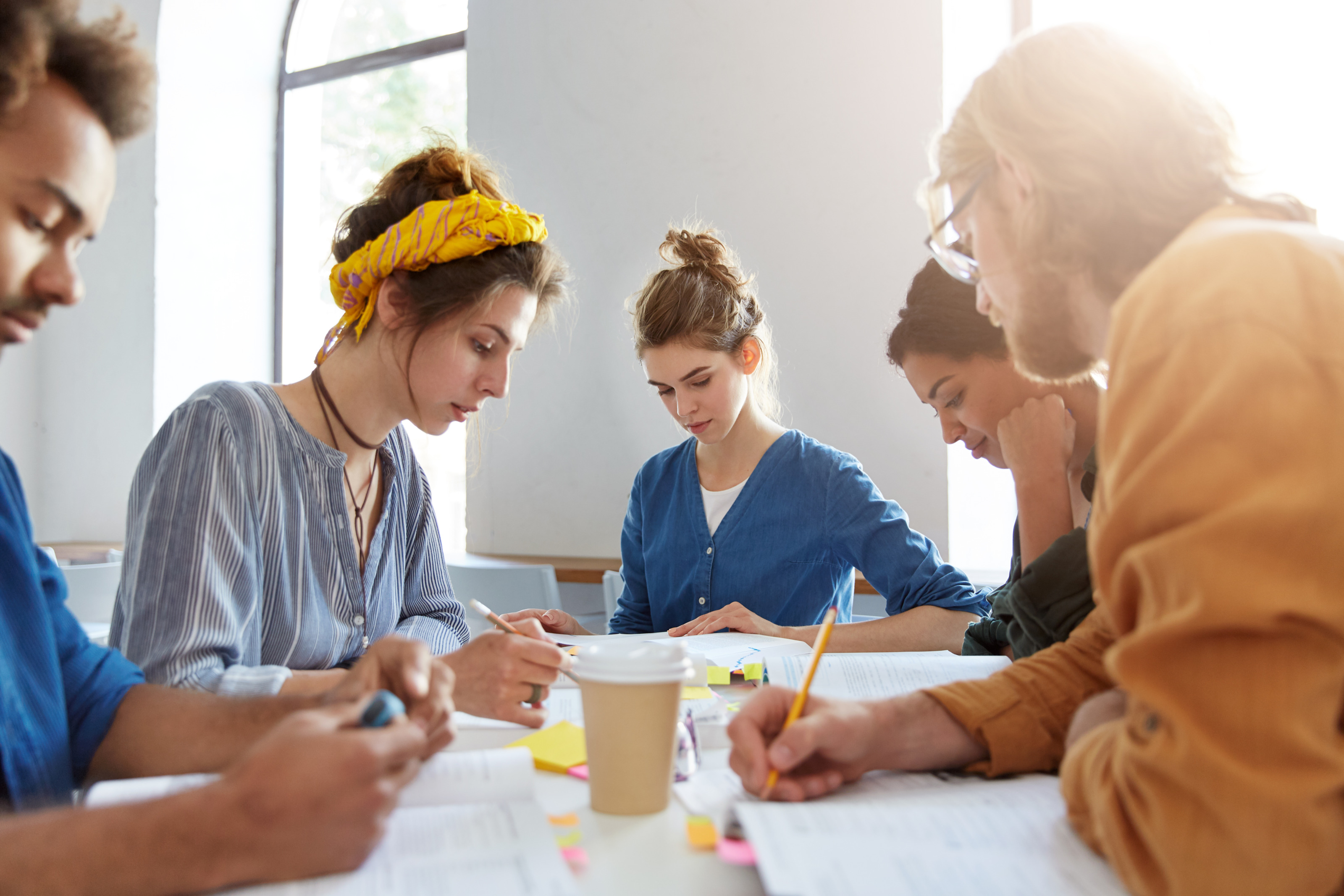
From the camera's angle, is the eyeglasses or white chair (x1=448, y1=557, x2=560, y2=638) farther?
white chair (x1=448, y1=557, x2=560, y2=638)

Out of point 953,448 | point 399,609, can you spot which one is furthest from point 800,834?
point 953,448

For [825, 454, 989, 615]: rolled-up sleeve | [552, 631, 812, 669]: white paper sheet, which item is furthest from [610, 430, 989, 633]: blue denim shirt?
[552, 631, 812, 669]: white paper sheet

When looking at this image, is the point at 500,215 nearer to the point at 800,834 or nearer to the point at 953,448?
the point at 800,834

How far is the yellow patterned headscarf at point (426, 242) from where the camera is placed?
142cm

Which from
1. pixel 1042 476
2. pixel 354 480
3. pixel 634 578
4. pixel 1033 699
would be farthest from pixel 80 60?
pixel 634 578

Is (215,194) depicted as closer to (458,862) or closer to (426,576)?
(426,576)

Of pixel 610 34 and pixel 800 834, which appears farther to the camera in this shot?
pixel 610 34

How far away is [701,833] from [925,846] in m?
0.17

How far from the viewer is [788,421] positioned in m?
3.05

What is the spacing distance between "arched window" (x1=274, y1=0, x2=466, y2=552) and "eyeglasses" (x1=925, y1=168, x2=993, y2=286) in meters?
2.98

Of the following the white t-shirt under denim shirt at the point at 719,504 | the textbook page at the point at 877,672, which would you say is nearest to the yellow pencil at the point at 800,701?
the textbook page at the point at 877,672

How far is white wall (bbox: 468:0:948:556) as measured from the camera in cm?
291

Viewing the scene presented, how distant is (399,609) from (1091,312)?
118 cm

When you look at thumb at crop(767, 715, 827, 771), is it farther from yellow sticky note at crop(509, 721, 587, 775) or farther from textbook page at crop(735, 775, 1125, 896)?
yellow sticky note at crop(509, 721, 587, 775)
